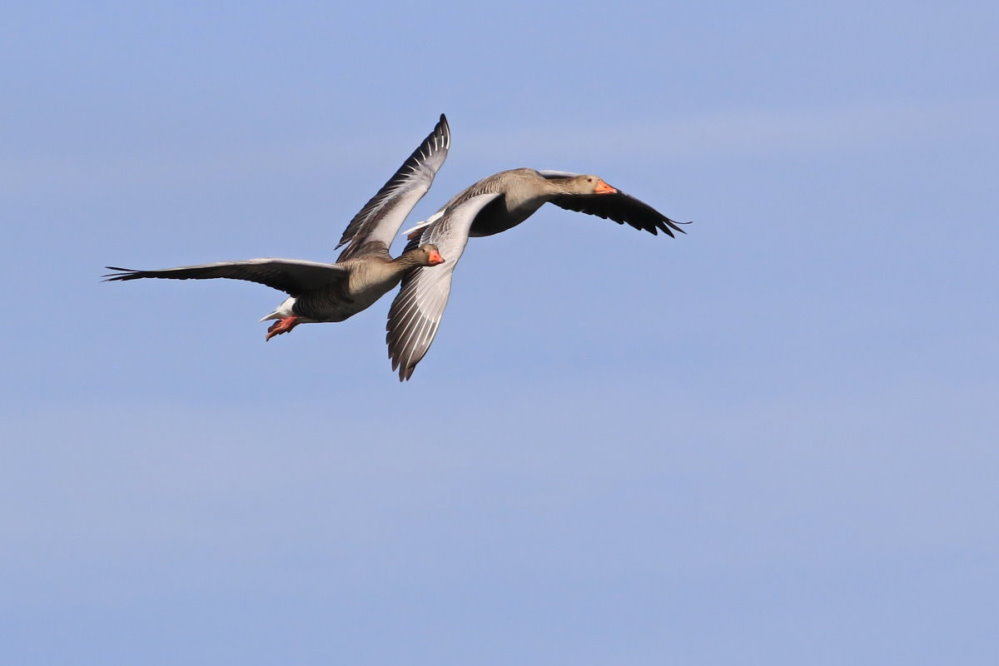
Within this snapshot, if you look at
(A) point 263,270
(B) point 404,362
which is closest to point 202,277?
(A) point 263,270

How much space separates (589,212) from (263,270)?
12314mm

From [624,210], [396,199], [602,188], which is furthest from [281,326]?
[624,210]

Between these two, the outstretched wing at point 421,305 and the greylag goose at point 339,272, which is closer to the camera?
the greylag goose at point 339,272

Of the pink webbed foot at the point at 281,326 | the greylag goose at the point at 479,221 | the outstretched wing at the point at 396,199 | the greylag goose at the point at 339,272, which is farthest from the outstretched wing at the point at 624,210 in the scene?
the pink webbed foot at the point at 281,326

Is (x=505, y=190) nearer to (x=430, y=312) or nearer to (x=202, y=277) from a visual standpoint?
(x=430, y=312)

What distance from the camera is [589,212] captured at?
114 ft

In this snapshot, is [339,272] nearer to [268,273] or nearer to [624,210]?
[268,273]

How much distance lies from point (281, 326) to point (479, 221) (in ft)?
16.6

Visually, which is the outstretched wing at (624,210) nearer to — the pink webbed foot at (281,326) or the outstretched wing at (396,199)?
the outstretched wing at (396,199)

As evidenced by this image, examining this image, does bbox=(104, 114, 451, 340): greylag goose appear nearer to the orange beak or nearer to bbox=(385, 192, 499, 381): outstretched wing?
bbox=(385, 192, 499, 381): outstretched wing

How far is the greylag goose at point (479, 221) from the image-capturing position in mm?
25156

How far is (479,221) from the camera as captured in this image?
30500 mm

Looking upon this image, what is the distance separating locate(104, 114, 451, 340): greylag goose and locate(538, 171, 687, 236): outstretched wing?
5.21 metres

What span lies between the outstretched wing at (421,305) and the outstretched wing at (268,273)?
1.11 m
